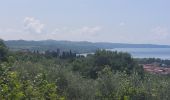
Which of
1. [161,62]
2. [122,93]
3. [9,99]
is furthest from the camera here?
[161,62]

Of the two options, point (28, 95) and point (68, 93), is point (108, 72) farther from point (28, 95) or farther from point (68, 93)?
point (28, 95)

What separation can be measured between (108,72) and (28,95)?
845cm

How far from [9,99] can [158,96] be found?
9.61 m

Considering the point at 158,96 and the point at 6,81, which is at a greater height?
the point at 6,81

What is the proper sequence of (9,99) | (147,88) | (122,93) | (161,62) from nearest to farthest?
(9,99) < (122,93) < (147,88) < (161,62)

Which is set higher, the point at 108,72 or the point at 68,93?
the point at 108,72

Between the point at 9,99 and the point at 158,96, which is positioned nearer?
the point at 9,99

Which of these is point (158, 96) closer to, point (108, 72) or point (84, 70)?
point (108, 72)

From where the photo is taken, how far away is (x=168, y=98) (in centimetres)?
1655

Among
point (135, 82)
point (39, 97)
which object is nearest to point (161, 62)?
point (135, 82)

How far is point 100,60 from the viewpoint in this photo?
53.2 metres

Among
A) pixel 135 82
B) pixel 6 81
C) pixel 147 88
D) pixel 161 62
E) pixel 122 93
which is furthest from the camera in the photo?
pixel 161 62

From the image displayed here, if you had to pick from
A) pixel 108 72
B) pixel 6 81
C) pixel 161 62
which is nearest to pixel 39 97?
pixel 6 81

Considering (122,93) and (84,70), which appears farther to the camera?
(84,70)
